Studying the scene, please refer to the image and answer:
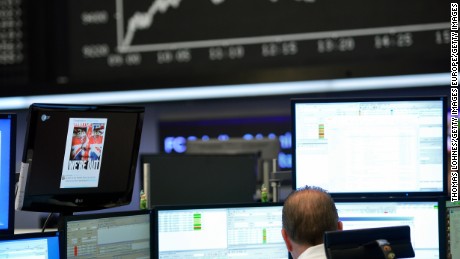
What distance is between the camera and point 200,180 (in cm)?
278

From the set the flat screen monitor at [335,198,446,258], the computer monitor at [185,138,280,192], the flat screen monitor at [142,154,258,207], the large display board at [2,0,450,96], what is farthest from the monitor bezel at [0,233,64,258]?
the large display board at [2,0,450,96]

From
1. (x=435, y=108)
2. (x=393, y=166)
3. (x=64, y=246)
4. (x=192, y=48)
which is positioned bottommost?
(x=64, y=246)

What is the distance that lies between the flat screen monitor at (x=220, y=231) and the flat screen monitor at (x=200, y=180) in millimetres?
331

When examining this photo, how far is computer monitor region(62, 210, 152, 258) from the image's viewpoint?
86.7 inches

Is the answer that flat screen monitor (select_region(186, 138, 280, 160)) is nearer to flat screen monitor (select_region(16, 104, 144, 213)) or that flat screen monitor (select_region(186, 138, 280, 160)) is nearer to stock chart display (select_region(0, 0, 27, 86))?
flat screen monitor (select_region(16, 104, 144, 213))

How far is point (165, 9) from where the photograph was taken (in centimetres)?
412

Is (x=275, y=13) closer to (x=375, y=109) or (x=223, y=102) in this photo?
(x=223, y=102)

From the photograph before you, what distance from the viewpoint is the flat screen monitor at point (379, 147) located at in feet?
8.02

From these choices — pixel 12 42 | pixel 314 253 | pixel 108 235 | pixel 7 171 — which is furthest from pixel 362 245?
pixel 12 42

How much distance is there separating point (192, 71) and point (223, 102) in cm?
51

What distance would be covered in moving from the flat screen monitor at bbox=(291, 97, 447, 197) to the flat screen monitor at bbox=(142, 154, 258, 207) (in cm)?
37

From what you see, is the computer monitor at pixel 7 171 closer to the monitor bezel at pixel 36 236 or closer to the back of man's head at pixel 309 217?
the monitor bezel at pixel 36 236

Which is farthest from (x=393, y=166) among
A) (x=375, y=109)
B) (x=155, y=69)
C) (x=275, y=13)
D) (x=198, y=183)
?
(x=155, y=69)

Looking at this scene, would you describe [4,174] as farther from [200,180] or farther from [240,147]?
[240,147]
